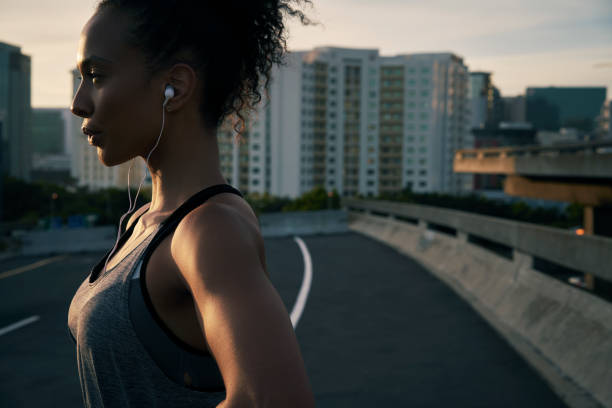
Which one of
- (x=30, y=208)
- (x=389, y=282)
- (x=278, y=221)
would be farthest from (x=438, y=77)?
(x=389, y=282)

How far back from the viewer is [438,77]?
164m

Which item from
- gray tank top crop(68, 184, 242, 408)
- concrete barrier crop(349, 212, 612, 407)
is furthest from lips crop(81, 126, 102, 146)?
concrete barrier crop(349, 212, 612, 407)

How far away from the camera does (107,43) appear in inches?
61.5

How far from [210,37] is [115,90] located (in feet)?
0.94

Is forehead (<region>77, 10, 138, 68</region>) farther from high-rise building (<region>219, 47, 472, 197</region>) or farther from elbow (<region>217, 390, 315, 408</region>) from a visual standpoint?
high-rise building (<region>219, 47, 472, 197</region>)

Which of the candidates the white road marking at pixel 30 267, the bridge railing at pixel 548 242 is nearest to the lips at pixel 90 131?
the bridge railing at pixel 548 242

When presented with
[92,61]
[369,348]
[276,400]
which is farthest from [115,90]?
[369,348]

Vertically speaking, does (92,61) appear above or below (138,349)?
above

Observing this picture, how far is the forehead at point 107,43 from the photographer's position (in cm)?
155

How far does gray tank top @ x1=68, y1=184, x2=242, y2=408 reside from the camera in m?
1.47

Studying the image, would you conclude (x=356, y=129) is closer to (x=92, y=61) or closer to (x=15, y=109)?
(x=15, y=109)

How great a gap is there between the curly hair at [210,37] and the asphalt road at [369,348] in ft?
18.4

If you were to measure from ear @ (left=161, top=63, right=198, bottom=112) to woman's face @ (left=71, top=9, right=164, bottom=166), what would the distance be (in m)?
0.03

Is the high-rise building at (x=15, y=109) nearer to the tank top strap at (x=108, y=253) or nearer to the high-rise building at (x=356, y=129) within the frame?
the high-rise building at (x=356, y=129)
